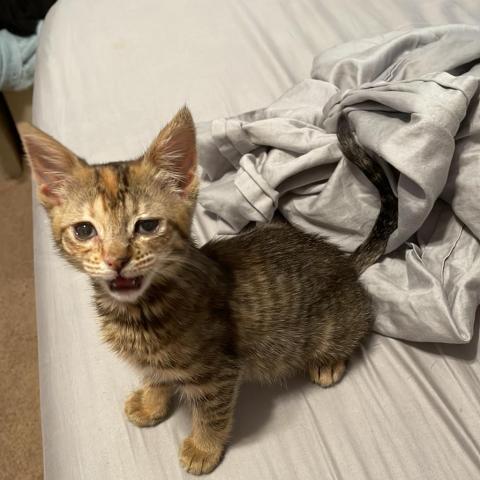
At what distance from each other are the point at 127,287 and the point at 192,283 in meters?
0.13

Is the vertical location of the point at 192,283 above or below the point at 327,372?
above

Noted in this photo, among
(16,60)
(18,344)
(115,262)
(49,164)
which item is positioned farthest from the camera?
(16,60)

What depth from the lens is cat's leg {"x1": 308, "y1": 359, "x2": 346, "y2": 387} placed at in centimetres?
91

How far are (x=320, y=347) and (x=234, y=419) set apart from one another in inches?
8.6

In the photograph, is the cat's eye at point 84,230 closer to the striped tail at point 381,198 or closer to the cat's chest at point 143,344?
the cat's chest at point 143,344

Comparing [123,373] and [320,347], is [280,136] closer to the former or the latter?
[320,347]

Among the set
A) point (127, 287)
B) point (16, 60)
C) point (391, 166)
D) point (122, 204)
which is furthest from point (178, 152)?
point (16, 60)

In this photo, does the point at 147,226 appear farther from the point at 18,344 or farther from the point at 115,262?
the point at 18,344

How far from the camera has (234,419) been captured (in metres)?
0.89

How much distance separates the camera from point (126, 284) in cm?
73

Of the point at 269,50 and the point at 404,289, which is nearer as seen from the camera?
the point at 404,289

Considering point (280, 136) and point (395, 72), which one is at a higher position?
point (395, 72)

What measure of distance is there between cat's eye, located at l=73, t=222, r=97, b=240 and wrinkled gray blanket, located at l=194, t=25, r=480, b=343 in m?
0.39

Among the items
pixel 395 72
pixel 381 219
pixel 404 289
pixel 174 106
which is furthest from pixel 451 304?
pixel 174 106
